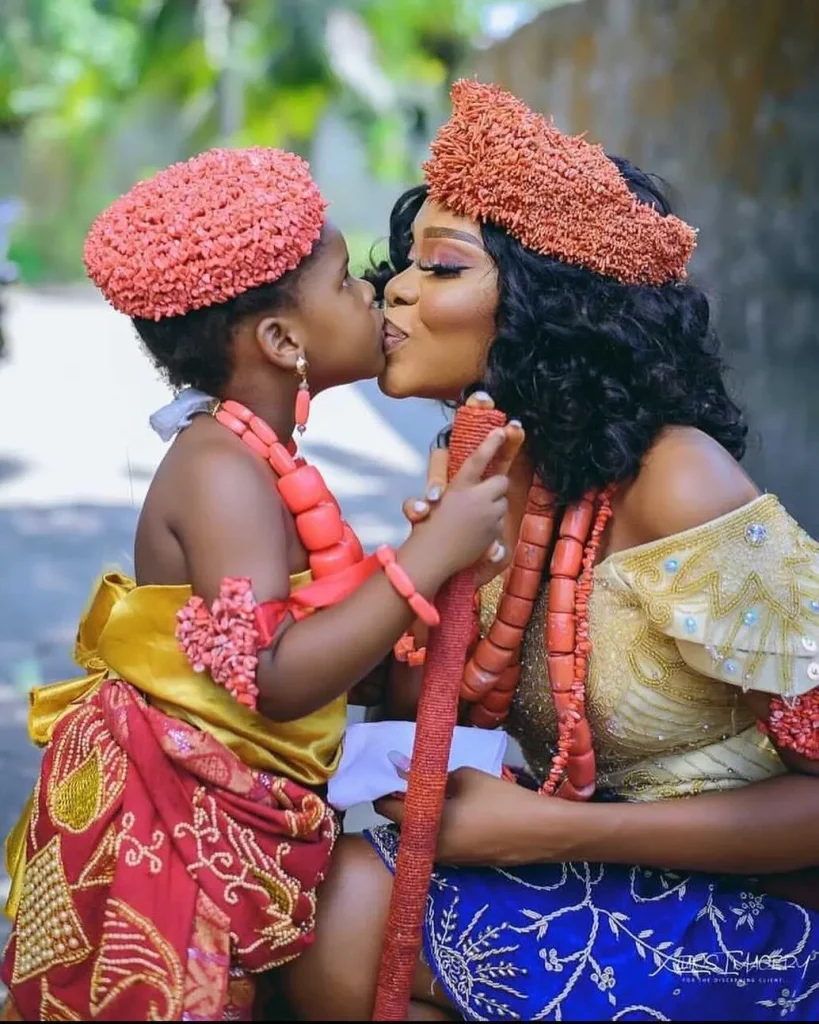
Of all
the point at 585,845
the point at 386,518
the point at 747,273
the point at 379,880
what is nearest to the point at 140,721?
the point at 379,880

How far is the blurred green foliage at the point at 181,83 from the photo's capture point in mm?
13914

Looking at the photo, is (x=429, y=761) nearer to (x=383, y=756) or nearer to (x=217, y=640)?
(x=383, y=756)

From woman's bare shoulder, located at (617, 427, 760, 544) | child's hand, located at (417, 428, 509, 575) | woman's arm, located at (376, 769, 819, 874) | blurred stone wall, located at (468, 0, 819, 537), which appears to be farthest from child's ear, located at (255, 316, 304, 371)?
blurred stone wall, located at (468, 0, 819, 537)

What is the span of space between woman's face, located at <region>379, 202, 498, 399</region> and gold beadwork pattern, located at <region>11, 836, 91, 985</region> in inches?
37.6

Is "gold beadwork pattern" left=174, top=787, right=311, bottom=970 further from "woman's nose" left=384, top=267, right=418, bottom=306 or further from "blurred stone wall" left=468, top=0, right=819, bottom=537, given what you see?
"blurred stone wall" left=468, top=0, right=819, bottom=537

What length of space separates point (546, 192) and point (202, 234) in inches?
22.7

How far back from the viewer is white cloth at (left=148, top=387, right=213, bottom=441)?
7.18 feet

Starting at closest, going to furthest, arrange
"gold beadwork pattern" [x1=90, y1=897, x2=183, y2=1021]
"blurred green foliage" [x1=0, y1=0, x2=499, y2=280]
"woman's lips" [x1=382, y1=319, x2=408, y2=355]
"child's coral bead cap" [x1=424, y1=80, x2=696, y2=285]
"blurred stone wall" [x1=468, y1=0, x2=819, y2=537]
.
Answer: "gold beadwork pattern" [x1=90, y1=897, x2=183, y2=1021] < "child's coral bead cap" [x1=424, y1=80, x2=696, y2=285] < "woman's lips" [x1=382, y1=319, x2=408, y2=355] < "blurred stone wall" [x1=468, y1=0, x2=819, y2=537] < "blurred green foliage" [x1=0, y1=0, x2=499, y2=280]

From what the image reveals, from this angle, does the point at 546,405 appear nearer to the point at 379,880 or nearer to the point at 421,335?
the point at 421,335

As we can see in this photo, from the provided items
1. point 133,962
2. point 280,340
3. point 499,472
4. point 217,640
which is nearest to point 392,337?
point 280,340

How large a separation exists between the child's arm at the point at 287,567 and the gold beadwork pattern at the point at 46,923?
0.40 metres

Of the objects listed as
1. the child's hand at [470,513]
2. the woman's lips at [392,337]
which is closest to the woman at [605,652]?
the woman's lips at [392,337]

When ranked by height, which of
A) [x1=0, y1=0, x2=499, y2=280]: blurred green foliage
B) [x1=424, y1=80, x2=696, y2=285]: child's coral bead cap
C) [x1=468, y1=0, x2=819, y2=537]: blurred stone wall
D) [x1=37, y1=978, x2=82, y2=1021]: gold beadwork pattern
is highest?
[x1=0, y1=0, x2=499, y2=280]: blurred green foliage

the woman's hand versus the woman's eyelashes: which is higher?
the woman's eyelashes
